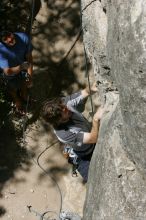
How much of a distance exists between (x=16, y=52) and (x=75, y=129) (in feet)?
5.41

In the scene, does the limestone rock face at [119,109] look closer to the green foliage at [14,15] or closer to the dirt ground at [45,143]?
the dirt ground at [45,143]

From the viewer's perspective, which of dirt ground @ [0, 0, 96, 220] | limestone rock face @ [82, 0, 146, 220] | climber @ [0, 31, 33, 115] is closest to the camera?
limestone rock face @ [82, 0, 146, 220]

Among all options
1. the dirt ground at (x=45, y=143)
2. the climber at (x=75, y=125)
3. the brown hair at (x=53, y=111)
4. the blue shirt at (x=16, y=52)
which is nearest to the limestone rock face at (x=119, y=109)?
the climber at (x=75, y=125)

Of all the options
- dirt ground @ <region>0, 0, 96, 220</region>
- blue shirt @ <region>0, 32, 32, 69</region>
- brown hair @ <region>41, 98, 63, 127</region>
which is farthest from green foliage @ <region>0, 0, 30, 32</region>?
brown hair @ <region>41, 98, 63, 127</region>

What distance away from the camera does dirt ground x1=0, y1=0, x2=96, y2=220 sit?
24.1ft

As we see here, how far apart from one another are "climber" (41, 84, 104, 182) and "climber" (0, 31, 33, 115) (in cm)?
112

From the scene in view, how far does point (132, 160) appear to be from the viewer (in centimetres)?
480

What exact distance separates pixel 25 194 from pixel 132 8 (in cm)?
435

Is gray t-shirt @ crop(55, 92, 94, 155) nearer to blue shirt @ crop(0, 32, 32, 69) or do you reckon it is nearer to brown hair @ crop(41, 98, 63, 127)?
brown hair @ crop(41, 98, 63, 127)

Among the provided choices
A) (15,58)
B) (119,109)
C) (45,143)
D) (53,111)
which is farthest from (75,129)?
(45,143)

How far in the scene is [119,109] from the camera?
15.8ft

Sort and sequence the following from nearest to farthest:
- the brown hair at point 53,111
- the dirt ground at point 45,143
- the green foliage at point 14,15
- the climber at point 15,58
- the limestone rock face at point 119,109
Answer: the limestone rock face at point 119,109, the brown hair at point 53,111, the climber at point 15,58, the dirt ground at point 45,143, the green foliage at point 14,15

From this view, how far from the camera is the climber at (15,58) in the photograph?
6.74 meters

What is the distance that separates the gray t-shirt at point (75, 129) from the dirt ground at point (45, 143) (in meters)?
1.42
